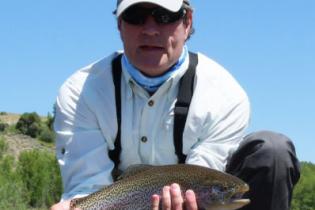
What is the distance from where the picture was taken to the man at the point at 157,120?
4.96m

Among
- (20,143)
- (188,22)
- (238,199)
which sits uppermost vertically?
(188,22)

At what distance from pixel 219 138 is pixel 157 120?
0.40 meters

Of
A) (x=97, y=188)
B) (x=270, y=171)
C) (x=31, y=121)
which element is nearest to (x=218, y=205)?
(x=270, y=171)

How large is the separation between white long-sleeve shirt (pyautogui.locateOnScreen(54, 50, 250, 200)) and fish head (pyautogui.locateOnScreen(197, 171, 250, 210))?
50cm

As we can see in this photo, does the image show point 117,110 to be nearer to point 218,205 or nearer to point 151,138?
point 151,138

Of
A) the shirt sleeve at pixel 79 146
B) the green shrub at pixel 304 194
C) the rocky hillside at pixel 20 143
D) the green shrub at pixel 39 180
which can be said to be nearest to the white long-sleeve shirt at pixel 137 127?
the shirt sleeve at pixel 79 146

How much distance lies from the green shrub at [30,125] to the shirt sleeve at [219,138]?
227 feet

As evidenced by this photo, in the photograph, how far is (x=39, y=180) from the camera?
31938 mm

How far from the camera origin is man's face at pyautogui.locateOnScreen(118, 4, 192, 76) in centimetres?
492

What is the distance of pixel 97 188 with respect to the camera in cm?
505

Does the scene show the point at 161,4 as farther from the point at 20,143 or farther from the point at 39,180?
the point at 20,143

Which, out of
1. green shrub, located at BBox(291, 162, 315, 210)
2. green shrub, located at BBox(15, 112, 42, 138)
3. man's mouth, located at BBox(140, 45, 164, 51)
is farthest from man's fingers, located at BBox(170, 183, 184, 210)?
green shrub, located at BBox(15, 112, 42, 138)

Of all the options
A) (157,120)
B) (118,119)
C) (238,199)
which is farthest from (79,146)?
(238,199)

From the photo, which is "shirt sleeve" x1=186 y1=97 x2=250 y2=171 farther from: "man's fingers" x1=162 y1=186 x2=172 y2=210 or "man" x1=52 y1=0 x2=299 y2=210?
"man's fingers" x1=162 y1=186 x2=172 y2=210
